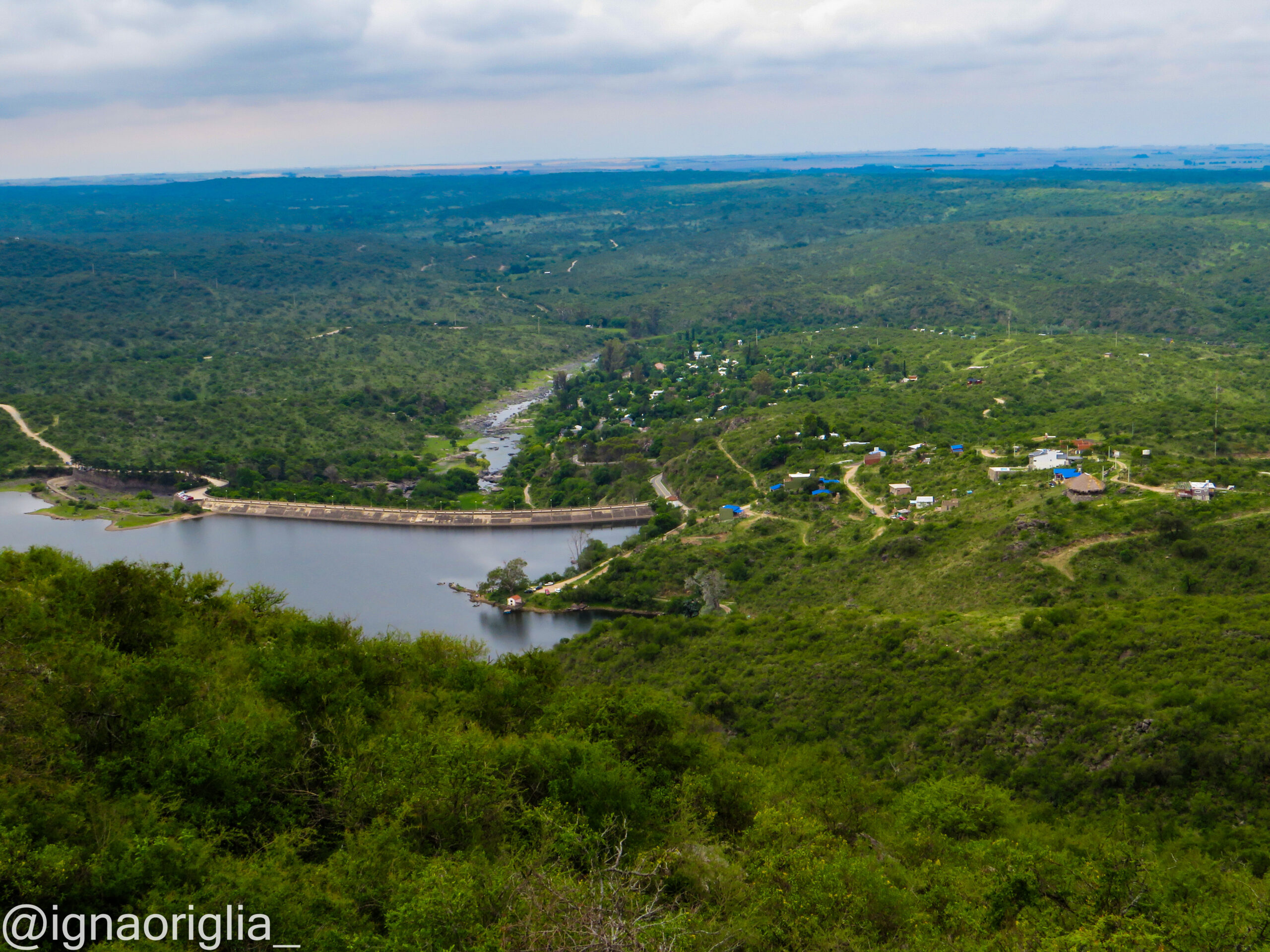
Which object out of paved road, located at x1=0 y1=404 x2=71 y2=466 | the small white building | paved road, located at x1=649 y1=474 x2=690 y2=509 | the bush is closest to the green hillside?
paved road, located at x1=0 y1=404 x2=71 y2=466

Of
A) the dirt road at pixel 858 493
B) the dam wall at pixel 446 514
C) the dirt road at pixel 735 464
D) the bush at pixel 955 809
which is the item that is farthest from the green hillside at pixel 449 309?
the bush at pixel 955 809

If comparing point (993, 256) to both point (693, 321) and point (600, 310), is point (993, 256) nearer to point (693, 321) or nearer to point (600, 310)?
point (693, 321)

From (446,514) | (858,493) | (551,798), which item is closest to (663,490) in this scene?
(446,514)

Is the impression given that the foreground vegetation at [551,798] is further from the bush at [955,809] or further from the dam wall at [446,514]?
the dam wall at [446,514]

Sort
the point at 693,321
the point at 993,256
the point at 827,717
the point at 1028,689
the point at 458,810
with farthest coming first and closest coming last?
the point at 993,256, the point at 693,321, the point at 827,717, the point at 1028,689, the point at 458,810

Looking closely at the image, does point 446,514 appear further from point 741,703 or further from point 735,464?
point 741,703

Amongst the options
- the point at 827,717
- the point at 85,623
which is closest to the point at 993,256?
the point at 827,717

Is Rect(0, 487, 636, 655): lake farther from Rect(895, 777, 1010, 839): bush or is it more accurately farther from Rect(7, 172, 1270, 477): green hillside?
Rect(895, 777, 1010, 839): bush
